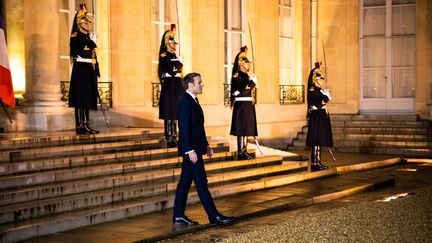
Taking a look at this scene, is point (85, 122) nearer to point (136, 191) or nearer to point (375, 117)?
point (136, 191)

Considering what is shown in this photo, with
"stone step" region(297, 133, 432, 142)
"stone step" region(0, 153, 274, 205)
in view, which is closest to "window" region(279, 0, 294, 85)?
"stone step" region(297, 133, 432, 142)

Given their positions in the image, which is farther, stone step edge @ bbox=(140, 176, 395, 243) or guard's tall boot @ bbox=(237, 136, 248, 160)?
guard's tall boot @ bbox=(237, 136, 248, 160)

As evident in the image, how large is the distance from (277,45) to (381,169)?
5.69 meters

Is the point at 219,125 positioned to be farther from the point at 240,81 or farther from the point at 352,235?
the point at 352,235

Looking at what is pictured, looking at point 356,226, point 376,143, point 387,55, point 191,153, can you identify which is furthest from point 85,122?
point 387,55

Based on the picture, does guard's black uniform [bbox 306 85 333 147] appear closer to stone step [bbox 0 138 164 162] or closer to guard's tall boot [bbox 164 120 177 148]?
guard's tall boot [bbox 164 120 177 148]

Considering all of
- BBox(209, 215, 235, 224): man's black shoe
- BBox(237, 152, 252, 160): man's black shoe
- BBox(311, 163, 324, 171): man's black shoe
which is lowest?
BBox(209, 215, 235, 224): man's black shoe

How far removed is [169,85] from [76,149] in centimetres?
270

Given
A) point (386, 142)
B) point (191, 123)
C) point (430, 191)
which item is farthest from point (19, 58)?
point (386, 142)

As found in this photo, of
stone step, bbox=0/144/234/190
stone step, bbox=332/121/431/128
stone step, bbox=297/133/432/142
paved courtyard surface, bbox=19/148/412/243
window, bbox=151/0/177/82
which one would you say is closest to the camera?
paved courtyard surface, bbox=19/148/412/243

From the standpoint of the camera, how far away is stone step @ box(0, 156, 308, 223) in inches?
353

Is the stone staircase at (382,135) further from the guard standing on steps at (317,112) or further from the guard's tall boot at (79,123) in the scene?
the guard's tall boot at (79,123)

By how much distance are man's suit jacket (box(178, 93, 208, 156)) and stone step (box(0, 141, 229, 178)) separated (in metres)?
2.49

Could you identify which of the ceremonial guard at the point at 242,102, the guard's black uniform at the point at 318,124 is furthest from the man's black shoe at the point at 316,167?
the ceremonial guard at the point at 242,102
